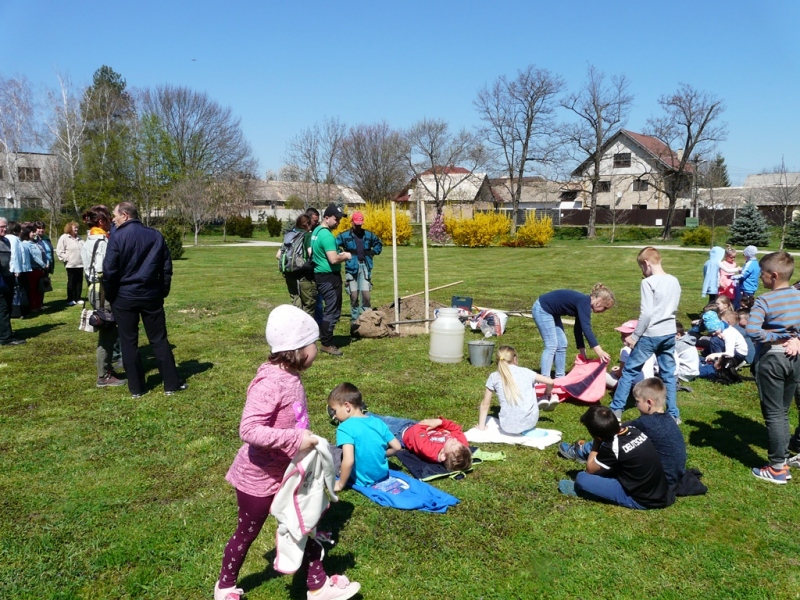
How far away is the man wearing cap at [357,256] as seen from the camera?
1030cm

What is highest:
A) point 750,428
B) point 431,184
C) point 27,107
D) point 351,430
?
point 27,107

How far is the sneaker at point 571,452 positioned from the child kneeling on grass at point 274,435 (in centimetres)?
276

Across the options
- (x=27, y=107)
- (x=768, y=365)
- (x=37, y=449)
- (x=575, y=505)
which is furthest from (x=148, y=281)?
(x=27, y=107)

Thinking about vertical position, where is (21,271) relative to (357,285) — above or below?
above

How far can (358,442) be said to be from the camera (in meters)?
4.49

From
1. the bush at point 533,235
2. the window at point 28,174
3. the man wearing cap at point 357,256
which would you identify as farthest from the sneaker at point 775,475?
the window at point 28,174

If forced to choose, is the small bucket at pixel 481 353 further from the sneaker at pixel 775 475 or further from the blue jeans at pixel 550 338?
the sneaker at pixel 775 475

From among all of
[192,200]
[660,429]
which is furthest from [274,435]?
[192,200]

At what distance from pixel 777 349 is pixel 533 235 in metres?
32.6

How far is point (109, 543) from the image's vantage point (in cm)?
381

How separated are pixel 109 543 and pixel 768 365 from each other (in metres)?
5.06

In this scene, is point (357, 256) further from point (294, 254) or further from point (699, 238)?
point (699, 238)

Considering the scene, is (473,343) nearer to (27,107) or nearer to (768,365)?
(768,365)

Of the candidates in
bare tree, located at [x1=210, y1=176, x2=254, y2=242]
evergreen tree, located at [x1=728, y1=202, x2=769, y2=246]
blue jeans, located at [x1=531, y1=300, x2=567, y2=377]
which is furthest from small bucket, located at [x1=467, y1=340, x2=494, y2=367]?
bare tree, located at [x1=210, y1=176, x2=254, y2=242]
